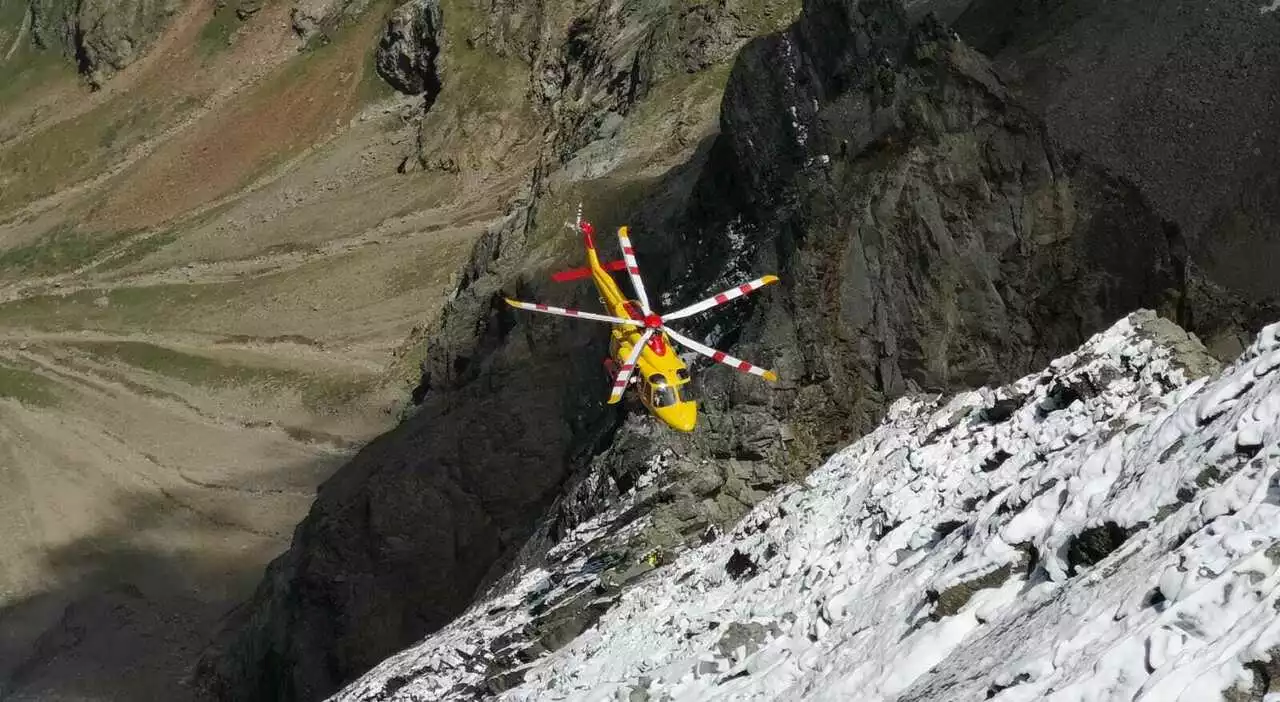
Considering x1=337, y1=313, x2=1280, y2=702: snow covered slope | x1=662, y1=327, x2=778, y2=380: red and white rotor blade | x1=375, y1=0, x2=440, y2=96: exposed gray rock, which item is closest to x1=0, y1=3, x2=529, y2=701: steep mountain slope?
x1=375, y1=0, x2=440, y2=96: exposed gray rock

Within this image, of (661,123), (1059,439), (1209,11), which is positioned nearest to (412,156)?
(661,123)

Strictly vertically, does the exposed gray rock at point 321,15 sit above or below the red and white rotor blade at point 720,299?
above

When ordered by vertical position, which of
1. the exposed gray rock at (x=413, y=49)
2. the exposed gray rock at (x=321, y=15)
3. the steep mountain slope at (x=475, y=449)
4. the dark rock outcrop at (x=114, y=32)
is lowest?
the steep mountain slope at (x=475, y=449)

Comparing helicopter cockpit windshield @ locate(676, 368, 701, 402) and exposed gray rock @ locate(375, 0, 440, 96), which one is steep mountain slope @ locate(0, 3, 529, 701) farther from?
helicopter cockpit windshield @ locate(676, 368, 701, 402)

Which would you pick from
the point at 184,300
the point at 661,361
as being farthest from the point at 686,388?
the point at 184,300

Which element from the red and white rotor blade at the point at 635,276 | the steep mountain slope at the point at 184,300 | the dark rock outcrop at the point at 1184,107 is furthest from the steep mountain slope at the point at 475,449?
the dark rock outcrop at the point at 1184,107

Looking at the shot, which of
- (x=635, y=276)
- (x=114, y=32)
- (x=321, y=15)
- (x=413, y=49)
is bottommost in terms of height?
(x=635, y=276)

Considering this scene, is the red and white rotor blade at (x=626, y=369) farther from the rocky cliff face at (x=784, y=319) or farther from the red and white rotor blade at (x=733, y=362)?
the rocky cliff face at (x=784, y=319)

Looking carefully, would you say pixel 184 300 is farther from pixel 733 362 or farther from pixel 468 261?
pixel 733 362
